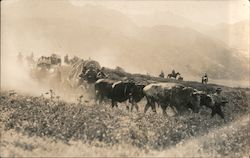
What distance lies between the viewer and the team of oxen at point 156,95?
212 inches

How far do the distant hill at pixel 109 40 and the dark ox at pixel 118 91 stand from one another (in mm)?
145

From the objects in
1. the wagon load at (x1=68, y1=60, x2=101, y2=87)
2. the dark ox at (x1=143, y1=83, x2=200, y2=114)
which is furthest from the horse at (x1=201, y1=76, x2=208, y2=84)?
the wagon load at (x1=68, y1=60, x2=101, y2=87)

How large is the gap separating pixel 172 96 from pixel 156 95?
14 centimetres

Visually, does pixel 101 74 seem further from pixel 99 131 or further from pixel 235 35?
pixel 235 35

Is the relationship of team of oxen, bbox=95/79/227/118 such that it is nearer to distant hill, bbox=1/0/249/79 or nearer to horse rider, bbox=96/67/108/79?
horse rider, bbox=96/67/108/79

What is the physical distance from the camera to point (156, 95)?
5.44 metres

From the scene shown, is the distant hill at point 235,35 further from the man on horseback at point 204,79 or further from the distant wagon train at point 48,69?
the distant wagon train at point 48,69

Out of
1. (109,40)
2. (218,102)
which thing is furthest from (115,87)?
(218,102)

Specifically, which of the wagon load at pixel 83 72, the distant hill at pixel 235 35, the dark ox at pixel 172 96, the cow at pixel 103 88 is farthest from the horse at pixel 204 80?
the wagon load at pixel 83 72

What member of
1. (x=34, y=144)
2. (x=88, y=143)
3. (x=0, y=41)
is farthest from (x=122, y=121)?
(x=0, y=41)

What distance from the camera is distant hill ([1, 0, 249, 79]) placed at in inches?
209

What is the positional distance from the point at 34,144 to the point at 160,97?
1105 millimetres

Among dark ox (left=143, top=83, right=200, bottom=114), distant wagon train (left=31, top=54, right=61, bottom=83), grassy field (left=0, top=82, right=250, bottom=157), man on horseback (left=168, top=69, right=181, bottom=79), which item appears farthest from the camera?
man on horseback (left=168, top=69, right=181, bottom=79)

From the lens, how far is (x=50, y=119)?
17.1 feet
